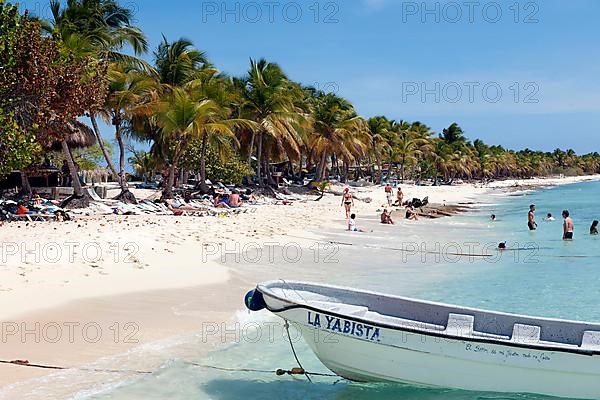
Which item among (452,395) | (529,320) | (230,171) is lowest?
(452,395)

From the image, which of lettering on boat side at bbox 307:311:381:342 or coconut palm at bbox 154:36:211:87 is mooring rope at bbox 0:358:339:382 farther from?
coconut palm at bbox 154:36:211:87

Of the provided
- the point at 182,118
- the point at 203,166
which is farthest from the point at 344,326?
the point at 203,166

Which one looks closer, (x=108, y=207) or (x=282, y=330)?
(x=282, y=330)

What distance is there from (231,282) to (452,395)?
244 inches

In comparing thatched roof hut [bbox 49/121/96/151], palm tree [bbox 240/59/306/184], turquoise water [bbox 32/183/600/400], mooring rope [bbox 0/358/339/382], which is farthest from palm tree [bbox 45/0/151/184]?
mooring rope [bbox 0/358/339/382]

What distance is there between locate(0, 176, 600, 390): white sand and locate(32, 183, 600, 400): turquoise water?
89 cm

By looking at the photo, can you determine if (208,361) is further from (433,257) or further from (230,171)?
(230,171)

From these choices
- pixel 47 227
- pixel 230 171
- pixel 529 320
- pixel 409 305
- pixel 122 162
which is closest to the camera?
pixel 529 320

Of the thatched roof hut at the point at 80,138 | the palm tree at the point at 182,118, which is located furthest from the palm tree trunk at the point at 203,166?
the thatched roof hut at the point at 80,138

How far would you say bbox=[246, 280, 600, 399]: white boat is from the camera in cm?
632

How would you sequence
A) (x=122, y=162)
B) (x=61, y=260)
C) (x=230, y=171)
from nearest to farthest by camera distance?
(x=61, y=260), (x=122, y=162), (x=230, y=171)

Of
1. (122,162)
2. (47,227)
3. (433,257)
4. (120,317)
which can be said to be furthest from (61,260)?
(122,162)

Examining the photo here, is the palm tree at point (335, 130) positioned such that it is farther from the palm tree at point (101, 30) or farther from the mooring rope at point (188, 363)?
the mooring rope at point (188, 363)

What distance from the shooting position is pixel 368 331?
6621 mm
